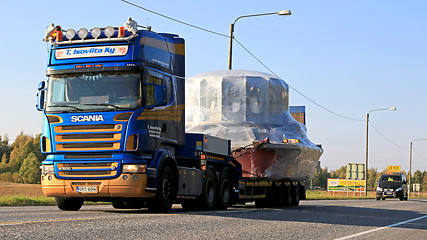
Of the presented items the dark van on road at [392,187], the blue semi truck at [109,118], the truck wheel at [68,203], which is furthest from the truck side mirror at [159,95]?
the dark van on road at [392,187]

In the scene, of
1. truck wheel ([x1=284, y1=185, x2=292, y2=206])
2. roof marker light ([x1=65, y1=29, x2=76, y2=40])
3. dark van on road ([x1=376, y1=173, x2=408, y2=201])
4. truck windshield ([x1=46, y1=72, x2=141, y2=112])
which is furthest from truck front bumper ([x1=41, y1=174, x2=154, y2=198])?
dark van on road ([x1=376, y1=173, x2=408, y2=201])

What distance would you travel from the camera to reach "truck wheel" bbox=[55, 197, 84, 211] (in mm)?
15289

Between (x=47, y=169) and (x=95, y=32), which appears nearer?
(x=47, y=169)

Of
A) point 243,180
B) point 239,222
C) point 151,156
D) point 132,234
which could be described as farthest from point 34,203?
point 132,234

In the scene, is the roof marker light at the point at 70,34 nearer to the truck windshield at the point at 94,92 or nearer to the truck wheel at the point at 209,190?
the truck windshield at the point at 94,92

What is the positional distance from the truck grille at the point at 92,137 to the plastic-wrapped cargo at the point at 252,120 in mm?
7692

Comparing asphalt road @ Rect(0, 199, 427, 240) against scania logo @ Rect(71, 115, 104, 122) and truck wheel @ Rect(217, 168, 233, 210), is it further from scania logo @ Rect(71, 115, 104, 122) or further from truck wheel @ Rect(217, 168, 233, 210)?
truck wheel @ Rect(217, 168, 233, 210)

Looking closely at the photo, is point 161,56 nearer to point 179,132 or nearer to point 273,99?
point 179,132

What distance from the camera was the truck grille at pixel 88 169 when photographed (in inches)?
541

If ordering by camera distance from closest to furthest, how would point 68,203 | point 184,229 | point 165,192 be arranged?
1. point 184,229
2. point 165,192
3. point 68,203

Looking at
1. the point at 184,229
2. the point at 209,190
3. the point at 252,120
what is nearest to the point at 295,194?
the point at 252,120

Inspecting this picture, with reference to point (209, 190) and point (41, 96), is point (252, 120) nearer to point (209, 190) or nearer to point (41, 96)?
point (209, 190)

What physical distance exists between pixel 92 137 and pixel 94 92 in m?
1.03

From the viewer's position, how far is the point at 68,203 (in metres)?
15.4
